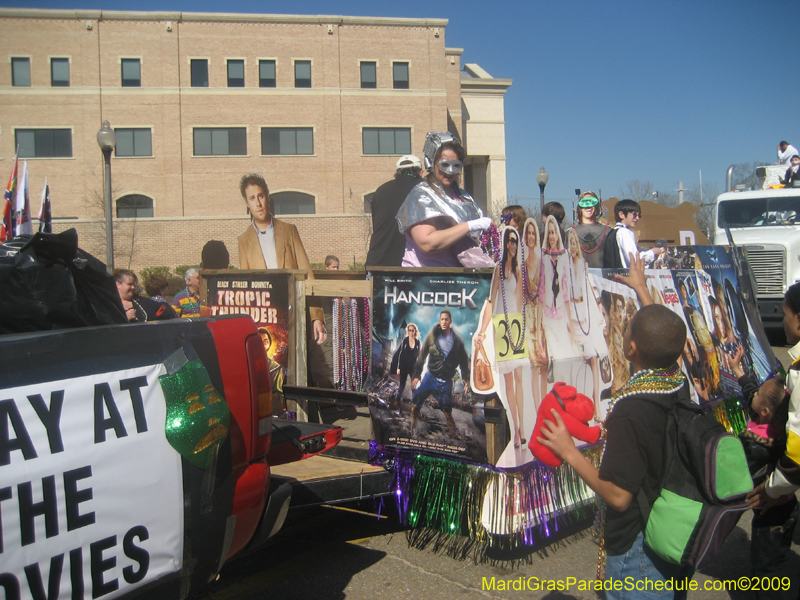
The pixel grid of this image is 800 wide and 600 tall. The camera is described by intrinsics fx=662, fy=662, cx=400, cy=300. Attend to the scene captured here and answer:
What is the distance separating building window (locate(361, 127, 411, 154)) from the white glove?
3579 centimetres

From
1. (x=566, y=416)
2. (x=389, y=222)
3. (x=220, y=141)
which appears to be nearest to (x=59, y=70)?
(x=220, y=141)

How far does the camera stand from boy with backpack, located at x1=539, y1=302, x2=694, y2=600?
2191 mm

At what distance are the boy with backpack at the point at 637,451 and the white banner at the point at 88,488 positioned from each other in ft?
4.46

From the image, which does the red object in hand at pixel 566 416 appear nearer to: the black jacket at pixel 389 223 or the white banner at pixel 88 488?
the white banner at pixel 88 488

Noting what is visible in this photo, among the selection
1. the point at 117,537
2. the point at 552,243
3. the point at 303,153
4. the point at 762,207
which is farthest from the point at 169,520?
the point at 303,153

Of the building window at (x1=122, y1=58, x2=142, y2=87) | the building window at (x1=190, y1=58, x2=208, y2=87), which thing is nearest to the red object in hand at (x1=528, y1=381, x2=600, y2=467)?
the building window at (x1=190, y1=58, x2=208, y2=87)

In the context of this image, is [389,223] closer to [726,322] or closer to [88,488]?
[726,322]

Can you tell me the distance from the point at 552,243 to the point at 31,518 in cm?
325

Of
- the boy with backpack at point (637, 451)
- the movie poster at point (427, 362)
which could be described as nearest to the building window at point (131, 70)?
the movie poster at point (427, 362)

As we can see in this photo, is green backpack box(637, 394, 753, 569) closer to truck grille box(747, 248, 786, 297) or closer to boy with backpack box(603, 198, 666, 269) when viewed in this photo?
boy with backpack box(603, 198, 666, 269)

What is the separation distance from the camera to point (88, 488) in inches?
81.1

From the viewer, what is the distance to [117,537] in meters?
2.15

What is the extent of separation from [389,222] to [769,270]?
41.1ft

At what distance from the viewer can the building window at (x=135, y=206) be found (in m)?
37.3
